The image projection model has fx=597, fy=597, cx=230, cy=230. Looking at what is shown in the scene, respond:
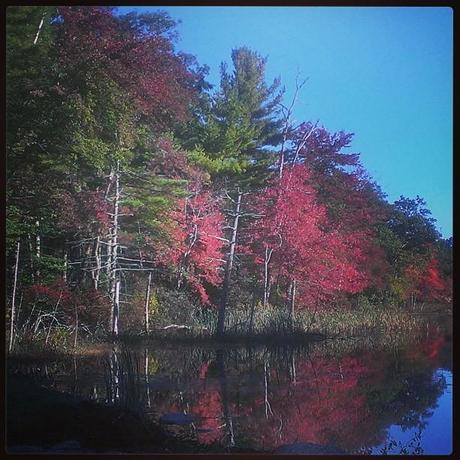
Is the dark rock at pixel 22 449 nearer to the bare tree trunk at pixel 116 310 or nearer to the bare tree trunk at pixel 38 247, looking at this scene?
the bare tree trunk at pixel 116 310

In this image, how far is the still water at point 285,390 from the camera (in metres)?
2.74

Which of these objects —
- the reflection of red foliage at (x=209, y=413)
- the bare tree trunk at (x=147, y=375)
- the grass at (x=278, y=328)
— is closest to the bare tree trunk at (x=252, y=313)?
the grass at (x=278, y=328)

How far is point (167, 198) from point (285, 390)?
108cm

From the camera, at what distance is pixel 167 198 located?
293 cm

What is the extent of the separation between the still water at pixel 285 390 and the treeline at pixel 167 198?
0.60 feet

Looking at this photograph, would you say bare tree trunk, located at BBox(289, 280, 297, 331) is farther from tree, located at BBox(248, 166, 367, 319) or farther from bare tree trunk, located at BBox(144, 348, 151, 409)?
bare tree trunk, located at BBox(144, 348, 151, 409)

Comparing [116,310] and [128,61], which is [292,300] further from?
[128,61]

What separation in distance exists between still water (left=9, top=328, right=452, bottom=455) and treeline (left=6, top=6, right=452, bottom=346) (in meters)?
0.18

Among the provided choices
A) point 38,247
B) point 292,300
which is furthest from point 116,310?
point 292,300

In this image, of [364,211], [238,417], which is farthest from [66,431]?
[364,211]

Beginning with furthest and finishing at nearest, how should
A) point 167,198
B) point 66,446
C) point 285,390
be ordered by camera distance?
point 167,198
point 285,390
point 66,446

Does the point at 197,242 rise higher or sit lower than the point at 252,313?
higher
